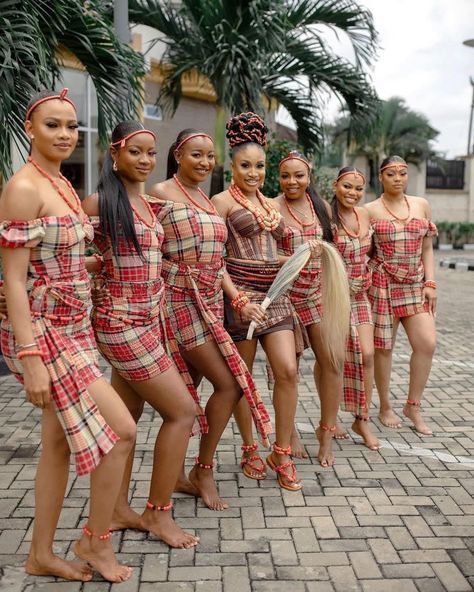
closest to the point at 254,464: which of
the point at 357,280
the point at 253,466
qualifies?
the point at 253,466

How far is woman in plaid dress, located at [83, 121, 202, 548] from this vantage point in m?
3.13

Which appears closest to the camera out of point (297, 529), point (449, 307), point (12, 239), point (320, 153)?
point (12, 239)

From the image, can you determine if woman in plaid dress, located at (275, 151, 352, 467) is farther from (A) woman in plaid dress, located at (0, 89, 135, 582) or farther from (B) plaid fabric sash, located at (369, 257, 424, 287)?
(A) woman in plaid dress, located at (0, 89, 135, 582)

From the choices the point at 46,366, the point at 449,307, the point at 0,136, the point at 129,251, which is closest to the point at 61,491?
the point at 46,366

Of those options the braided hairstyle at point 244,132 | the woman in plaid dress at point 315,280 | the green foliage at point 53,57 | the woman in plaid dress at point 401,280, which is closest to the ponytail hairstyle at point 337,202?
the woman in plaid dress at point 315,280

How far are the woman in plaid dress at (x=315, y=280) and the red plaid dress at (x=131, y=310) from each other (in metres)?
1.24

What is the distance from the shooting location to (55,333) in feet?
9.16

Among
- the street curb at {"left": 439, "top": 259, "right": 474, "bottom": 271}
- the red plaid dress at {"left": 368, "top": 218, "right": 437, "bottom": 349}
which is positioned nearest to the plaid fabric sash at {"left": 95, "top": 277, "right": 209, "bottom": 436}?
the red plaid dress at {"left": 368, "top": 218, "right": 437, "bottom": 349}

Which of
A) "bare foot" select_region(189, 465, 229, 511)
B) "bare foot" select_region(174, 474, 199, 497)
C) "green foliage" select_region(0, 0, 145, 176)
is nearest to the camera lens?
"bare foot" select_region(189, 465, 229, 511)

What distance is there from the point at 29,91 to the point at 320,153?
20.8 ft

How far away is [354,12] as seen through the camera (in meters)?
9.66

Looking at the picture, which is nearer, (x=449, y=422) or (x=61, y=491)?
(x=61, y=491)

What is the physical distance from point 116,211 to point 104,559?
1.49m

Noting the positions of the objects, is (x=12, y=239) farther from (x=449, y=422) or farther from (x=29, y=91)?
(x=449, y=422)
